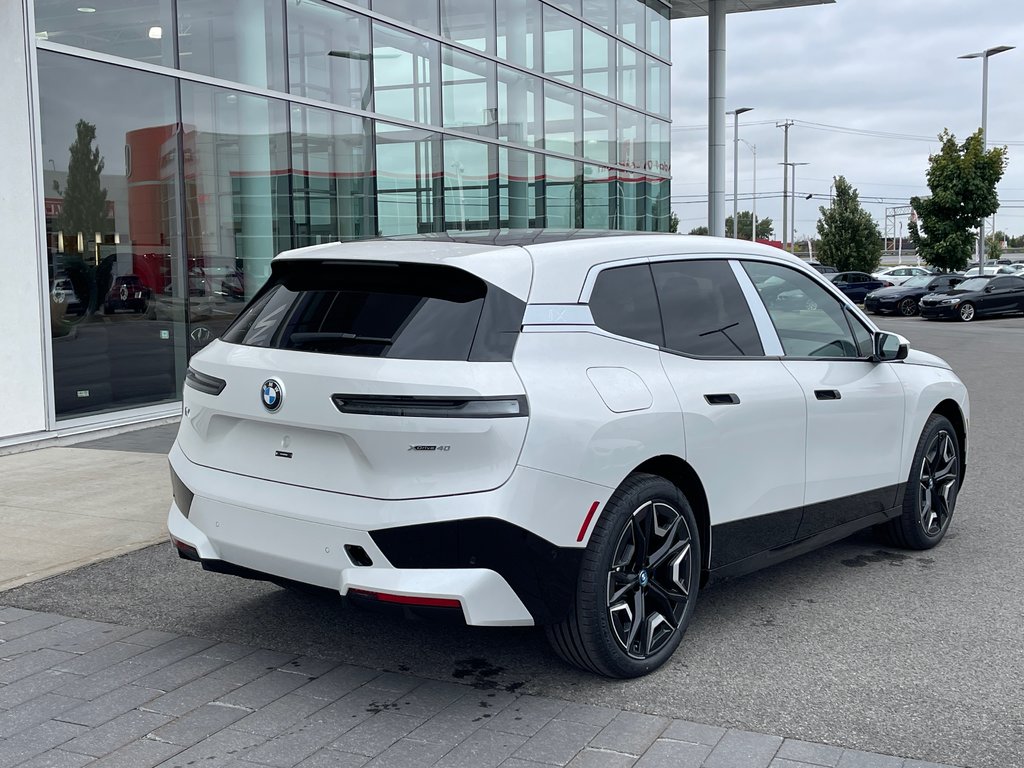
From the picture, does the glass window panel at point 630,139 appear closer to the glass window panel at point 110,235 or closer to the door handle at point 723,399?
the glass window panel at point 110,235

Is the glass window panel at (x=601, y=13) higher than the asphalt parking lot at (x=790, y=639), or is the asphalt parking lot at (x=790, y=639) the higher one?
the glass window panel at (x=601, y=13)

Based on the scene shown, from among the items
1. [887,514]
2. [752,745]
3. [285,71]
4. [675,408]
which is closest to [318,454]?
[675,408]

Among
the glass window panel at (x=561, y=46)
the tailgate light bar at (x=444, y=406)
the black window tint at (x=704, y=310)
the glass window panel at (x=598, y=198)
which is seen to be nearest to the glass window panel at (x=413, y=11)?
the glass window panel at (x=561, y=46)

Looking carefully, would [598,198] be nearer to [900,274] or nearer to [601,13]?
[601,13]

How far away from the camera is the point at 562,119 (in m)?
20.7

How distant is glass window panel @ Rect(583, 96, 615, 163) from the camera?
71.1ft

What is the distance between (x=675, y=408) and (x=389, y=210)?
1170cm

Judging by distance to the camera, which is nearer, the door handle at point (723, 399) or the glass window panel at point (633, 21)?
the door handle at point (723, 399)

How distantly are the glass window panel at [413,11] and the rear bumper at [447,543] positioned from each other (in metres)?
12.5

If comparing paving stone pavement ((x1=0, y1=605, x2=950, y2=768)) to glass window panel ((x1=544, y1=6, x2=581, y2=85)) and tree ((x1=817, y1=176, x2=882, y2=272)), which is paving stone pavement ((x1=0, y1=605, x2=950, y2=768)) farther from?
tree ((x1=817, y1=176, x2=882, y2=272))

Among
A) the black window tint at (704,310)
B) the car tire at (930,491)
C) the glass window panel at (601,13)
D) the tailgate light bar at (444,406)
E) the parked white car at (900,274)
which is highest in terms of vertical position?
the glass window panel at (601,13)

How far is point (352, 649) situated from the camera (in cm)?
458

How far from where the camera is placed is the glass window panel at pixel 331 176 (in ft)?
45.2

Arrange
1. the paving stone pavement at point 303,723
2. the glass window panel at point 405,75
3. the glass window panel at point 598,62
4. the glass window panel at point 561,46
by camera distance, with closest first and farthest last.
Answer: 1. the paving stone pavement at point 303,723
2. the glass window panel at point 405,75
3. the glass window panel at point 561,46
4. the glass window panel at point 598,62
